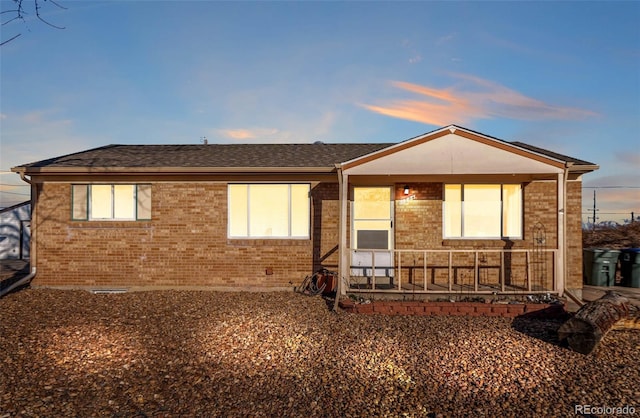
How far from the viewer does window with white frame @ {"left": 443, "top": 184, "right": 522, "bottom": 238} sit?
30.8 ft

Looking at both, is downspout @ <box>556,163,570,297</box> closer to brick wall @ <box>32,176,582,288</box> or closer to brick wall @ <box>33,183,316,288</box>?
brick wall @ <box>32,176,582,288</box>

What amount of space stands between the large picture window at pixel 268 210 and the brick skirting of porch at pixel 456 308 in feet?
8.02

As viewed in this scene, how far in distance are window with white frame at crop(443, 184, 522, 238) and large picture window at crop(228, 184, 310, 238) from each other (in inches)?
131

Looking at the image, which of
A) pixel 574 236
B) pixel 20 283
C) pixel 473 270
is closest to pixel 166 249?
pixel 20 283

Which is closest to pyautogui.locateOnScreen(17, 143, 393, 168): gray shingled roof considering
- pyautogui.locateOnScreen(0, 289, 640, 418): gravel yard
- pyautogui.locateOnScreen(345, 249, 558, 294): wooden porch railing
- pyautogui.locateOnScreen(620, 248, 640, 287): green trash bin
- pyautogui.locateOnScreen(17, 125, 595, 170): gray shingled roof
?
pyautogui.locateOnScreen(17, 125, 595, 170): gray shingled roof

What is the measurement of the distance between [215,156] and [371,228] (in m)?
4.47

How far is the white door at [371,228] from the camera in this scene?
31.6 ft

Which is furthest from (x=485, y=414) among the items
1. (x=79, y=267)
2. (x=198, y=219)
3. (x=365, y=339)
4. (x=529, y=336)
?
(x=79, y=267)

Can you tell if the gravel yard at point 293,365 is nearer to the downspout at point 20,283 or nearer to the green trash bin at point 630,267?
the downspout at point 20,283

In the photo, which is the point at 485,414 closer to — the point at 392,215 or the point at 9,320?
the point at 392,215

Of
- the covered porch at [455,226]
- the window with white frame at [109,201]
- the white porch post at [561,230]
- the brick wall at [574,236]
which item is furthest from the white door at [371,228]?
the window with white frame at [109,201]

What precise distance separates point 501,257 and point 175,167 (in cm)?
762

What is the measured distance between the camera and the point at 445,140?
8.20 m

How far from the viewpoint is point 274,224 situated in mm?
9617
